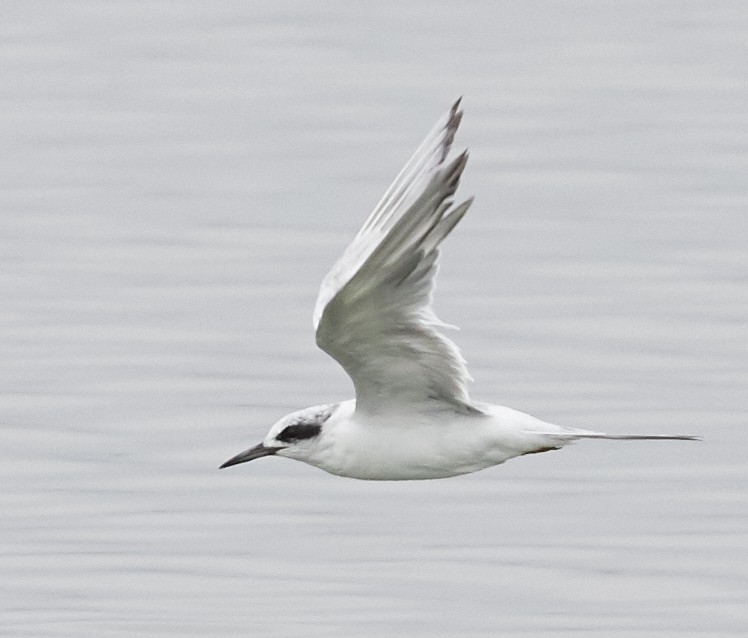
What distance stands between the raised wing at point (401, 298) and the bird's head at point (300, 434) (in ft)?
0.90

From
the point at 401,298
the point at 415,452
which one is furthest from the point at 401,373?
the point at 401,298

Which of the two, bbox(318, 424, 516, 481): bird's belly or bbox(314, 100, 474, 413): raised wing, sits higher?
bbox(314, 100, 474, 413): raised wing

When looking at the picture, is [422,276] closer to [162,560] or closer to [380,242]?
[380,242]

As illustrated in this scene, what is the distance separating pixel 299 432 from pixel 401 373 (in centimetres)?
74

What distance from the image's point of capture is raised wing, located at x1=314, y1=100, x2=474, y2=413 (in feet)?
44.9

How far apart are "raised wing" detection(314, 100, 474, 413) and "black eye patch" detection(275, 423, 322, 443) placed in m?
0.28

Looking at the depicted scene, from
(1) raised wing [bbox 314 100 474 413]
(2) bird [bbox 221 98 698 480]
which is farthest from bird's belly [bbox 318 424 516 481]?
(1) raised wing [bbox 314 100 474 413]

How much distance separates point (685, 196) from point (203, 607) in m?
8.84

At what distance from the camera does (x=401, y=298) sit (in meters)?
14.4

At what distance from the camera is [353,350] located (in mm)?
14703

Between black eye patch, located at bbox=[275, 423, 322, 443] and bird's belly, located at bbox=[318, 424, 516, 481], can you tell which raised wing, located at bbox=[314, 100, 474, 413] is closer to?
bird's belly, located at bbox=[318, 424, 516, 481]

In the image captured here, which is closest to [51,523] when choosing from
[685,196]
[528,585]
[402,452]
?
[528,585]

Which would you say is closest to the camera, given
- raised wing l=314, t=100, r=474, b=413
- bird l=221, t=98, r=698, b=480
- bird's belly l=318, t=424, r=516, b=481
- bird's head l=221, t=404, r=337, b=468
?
raised wing l=314, t=100, r=474, b=413

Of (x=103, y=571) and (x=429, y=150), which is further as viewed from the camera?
(x=103, y=571)
